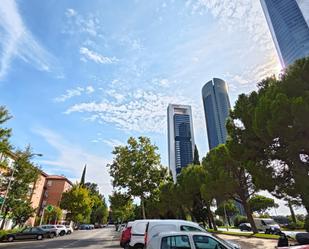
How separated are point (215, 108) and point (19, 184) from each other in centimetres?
13579

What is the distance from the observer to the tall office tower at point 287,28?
82.4 m

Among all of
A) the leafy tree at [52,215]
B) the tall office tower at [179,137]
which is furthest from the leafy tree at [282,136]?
the tall office tower at [179,137]

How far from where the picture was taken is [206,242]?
6211 mm

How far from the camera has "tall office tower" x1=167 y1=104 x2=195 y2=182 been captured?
123312mm

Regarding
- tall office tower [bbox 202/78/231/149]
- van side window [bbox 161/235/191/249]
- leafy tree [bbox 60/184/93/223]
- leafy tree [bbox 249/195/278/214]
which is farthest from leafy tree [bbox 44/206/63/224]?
tall office tower [bbox 202/78/231/149]

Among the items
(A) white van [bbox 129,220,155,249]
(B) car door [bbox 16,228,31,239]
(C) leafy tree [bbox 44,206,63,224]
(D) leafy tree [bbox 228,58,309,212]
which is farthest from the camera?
(C) leafy tree [bbox 44,206,63,224]

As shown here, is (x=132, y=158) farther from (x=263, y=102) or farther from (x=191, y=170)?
(x=263, y=102)

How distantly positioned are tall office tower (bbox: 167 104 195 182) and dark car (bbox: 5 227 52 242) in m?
92.4

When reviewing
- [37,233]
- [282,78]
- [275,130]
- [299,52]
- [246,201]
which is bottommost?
[37,233]

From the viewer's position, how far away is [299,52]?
264 feet

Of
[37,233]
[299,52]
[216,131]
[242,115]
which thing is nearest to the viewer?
[242,115]

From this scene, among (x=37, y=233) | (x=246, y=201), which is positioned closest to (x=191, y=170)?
(x=246, y=201)

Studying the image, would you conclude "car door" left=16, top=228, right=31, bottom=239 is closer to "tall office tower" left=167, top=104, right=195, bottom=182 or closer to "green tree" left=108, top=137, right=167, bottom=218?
"green tree" left=108, top=137, right=167, bottom=218

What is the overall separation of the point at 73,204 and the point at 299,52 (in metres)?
85.2
